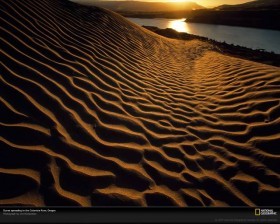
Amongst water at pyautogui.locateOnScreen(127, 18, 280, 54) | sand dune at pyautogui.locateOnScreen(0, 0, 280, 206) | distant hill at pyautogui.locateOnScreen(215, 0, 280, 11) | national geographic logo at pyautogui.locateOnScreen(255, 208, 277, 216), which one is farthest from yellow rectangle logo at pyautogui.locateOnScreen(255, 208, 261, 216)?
distant hill at pyautogui.locateOnScreen(215, 0, 280, 11)

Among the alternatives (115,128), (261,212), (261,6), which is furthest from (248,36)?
(261,6)

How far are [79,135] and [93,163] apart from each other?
1.31ft

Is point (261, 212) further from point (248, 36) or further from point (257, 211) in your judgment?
point (248, 36)

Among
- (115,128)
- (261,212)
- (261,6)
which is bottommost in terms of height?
(261,212)

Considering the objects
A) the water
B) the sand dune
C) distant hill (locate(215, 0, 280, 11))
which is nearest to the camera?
the sand dune

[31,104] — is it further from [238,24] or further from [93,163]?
[238,24]

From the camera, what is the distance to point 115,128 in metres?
2.66

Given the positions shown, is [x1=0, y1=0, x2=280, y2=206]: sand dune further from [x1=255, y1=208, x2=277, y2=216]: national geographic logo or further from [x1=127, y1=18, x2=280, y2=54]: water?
[x1=127, y1=18, x2=280, y2=54]: water

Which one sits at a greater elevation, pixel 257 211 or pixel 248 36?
pixel 248 36

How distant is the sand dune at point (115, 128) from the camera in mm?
1941

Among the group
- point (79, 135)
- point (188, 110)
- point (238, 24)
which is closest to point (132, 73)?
point (188, 110)

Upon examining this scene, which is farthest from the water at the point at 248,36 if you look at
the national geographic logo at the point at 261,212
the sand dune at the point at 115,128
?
the national geographic logo at the point at 261,212

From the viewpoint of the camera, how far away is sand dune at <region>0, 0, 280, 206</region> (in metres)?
1.94

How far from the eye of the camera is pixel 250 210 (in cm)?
164
